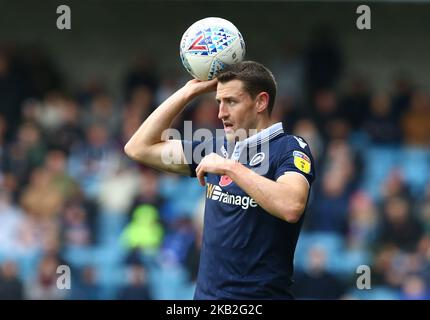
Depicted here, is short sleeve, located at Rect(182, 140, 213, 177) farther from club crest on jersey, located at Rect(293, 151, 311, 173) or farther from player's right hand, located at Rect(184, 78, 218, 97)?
club crest on jersey, located at Rect(293, 151, 311, 173)

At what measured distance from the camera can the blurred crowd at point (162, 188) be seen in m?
12.7

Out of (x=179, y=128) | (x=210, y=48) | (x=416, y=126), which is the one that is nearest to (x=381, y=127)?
(x=416, y=126)

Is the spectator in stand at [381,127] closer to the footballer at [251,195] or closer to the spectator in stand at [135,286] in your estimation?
the spectator in stand at [135,286]

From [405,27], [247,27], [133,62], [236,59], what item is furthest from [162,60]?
[236,59]

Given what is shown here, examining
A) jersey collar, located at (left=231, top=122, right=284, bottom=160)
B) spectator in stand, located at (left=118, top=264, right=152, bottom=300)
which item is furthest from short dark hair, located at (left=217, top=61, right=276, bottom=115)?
spectator in stand, located at (left=118, top=264, right=152, bottom=300)

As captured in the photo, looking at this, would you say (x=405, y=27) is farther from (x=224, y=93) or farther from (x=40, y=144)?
(x=224, y=93)

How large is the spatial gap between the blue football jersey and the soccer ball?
23.1 inches

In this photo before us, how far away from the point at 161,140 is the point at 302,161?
3.80ft

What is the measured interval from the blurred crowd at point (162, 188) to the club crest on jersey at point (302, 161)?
635 centimetres

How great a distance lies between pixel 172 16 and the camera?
17.2m

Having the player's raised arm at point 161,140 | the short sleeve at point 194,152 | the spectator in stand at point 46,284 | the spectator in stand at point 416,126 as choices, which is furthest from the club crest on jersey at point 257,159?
the spectator in stand at point 416,126

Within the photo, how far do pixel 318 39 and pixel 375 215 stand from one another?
4078 millimetres

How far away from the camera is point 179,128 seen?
575 inches

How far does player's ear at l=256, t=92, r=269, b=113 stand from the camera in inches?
234
